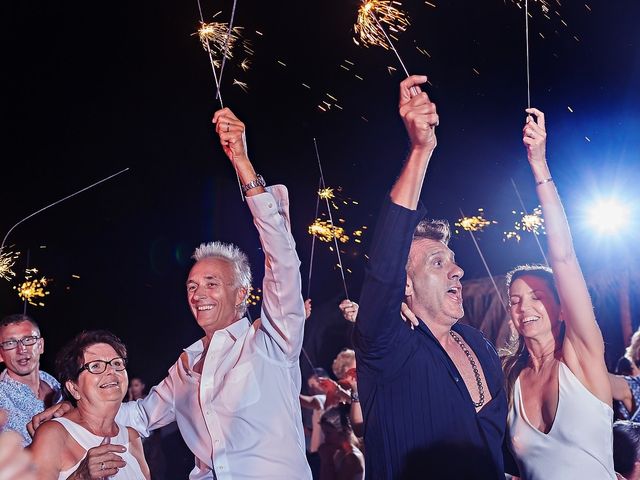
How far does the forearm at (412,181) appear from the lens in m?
2.46

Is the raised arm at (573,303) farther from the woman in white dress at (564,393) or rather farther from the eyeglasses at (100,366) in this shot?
the eyeglasses at (100,366)

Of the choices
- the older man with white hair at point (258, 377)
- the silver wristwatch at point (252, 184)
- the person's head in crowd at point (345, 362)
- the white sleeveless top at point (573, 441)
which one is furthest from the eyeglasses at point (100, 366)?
the person's head in crowd at point (345, 362)

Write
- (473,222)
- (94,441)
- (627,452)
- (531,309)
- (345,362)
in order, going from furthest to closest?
(473,222), (345,362), (627,452), (94,441), (531,309)

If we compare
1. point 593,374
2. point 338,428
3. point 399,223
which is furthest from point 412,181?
point 338,428

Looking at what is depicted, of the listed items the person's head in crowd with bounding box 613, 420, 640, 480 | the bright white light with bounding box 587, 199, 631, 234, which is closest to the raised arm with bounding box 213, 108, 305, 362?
the person's head in crowd with bounding box 613, 420, 640, 480

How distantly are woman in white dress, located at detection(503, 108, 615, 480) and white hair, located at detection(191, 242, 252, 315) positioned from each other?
153 cm

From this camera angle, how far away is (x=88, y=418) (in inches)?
142

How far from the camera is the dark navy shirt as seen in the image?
2449mm

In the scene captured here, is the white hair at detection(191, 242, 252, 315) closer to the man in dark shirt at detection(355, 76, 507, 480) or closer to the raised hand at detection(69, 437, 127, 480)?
the raised hand at detection(69, 437, 127, 480)

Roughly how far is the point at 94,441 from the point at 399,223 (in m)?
1.97

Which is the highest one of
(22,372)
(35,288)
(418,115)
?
(35,288)

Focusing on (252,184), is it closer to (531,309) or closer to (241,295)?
(241,295)

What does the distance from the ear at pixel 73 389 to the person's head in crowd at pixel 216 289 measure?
26.5 inches

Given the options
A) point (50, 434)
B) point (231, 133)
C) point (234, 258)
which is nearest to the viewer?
point (231, 133)
